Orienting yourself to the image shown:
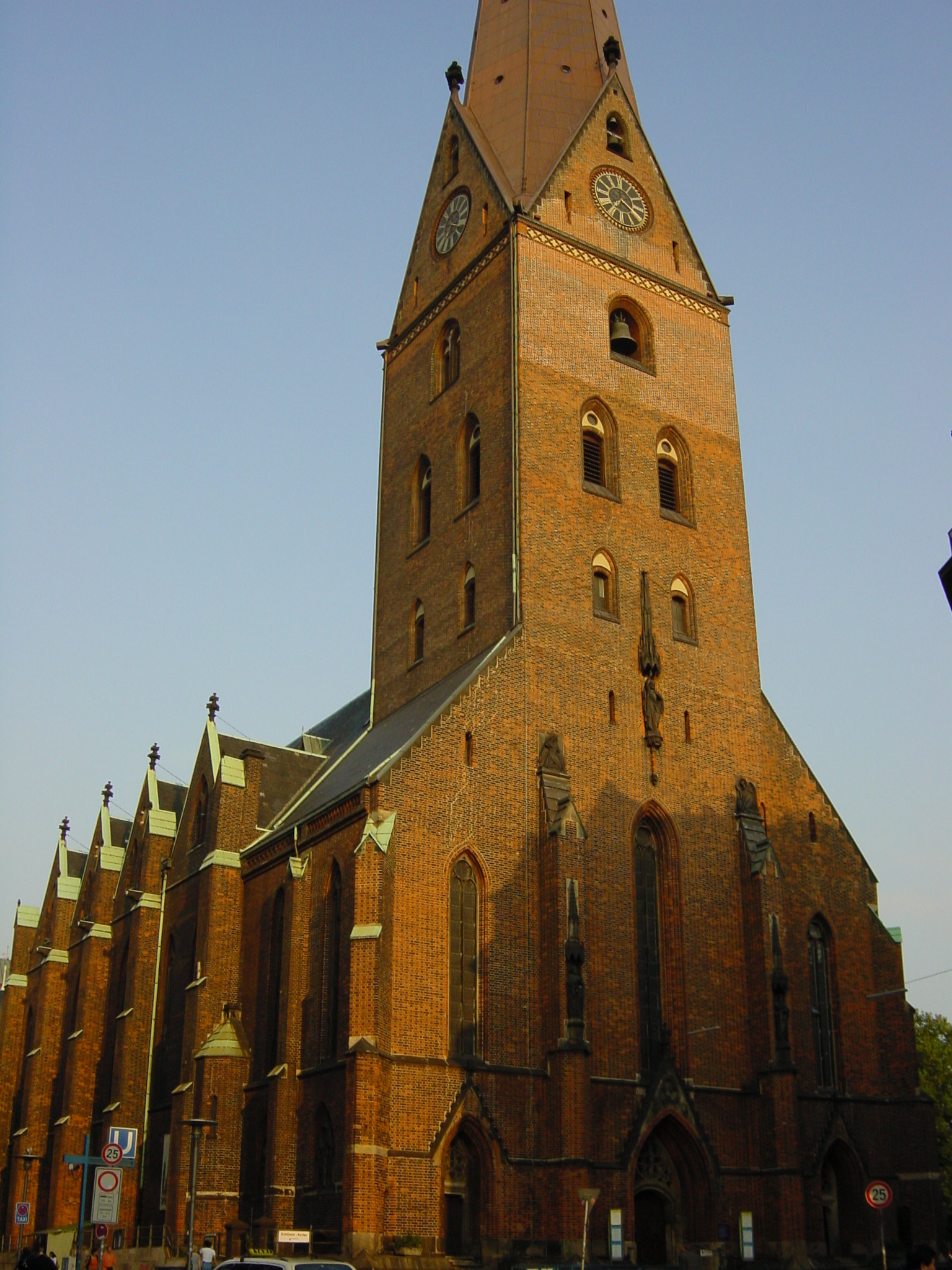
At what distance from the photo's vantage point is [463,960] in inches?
1112

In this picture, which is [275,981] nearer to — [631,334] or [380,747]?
[380,747]

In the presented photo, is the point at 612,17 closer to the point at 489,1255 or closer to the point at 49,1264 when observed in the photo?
the point at 489,1255

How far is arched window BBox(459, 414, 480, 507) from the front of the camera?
117 feet

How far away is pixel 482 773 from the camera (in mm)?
29641

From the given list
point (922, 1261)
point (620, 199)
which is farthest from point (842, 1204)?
point (620, 199)

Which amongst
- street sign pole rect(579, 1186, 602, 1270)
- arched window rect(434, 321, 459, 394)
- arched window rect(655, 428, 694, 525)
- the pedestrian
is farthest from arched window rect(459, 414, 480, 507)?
the pedestrian

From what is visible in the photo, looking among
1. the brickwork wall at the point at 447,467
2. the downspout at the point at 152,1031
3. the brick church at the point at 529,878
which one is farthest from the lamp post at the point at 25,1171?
the brickwork wall at the point at 447,467

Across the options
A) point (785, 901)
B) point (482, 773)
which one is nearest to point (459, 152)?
point (482, 773)

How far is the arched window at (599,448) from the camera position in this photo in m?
35.2

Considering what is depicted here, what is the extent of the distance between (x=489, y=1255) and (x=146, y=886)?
55.3 feet

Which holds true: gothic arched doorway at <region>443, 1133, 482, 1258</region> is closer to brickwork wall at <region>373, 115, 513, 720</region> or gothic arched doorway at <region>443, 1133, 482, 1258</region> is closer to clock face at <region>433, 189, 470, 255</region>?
brickwork wall at <region>373, 115, 513, 720</region>

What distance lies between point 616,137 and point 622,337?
24.0 ft

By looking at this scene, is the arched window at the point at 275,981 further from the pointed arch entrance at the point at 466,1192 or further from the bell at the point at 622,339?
the bell at the point at 622,339

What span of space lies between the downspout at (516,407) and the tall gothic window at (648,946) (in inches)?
238
